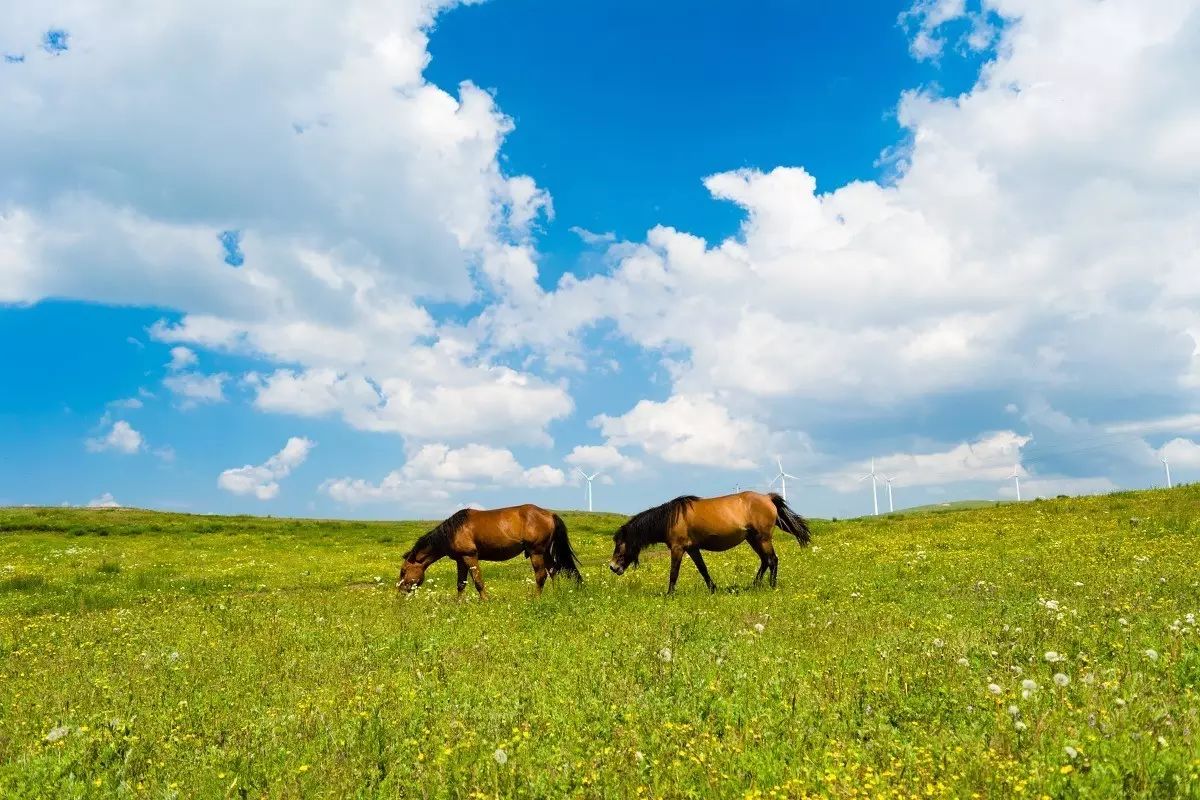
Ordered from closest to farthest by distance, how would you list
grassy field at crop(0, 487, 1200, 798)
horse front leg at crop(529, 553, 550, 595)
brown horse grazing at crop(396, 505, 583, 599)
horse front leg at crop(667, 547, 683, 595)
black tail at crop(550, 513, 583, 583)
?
grassy field at crop(0, 487, 1200, 798), horse front leg at crop(667, 547, 683, 595), horse front leg at crop(529, 553, 550, 595), brown horse grazing at crop(396, 505, 583, 599), black tail at crop(550, 513, 583, 583)

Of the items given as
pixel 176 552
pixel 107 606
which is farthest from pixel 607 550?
pixel 176 552

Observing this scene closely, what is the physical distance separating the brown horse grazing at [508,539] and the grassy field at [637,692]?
1426 millimetres

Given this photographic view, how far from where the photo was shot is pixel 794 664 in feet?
30.8

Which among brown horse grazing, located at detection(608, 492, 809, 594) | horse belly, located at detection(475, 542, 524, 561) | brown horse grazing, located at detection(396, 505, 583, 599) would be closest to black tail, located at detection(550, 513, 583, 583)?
brown horse grazing, located at detection(396, 505, 583, 599)

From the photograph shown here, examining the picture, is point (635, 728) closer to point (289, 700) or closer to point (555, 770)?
point (555, 770)

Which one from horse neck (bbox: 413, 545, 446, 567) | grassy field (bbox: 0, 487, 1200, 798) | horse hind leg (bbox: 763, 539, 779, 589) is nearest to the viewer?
grassy field (bbox: 0, 487, 1200, 798)

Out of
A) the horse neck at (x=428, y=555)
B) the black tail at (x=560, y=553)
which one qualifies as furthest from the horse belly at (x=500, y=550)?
the horse neck at (x=428, y=555)

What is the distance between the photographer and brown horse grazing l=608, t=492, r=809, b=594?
19.6 m

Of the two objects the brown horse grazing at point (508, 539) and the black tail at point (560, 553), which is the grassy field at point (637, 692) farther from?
the black tail at point (560, 553)

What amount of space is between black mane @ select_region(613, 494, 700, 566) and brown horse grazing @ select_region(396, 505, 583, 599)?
168 centimetres

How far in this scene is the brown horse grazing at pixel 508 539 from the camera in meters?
20.8

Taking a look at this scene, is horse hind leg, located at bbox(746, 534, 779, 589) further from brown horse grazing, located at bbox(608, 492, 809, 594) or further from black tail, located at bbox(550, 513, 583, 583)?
black tail, located at bbox(550, 513, 583, 583)

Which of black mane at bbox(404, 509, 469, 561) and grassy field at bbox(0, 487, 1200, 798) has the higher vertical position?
black mane at bbox(404, 509, 469, 561)

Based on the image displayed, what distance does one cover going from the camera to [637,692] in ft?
27.8
